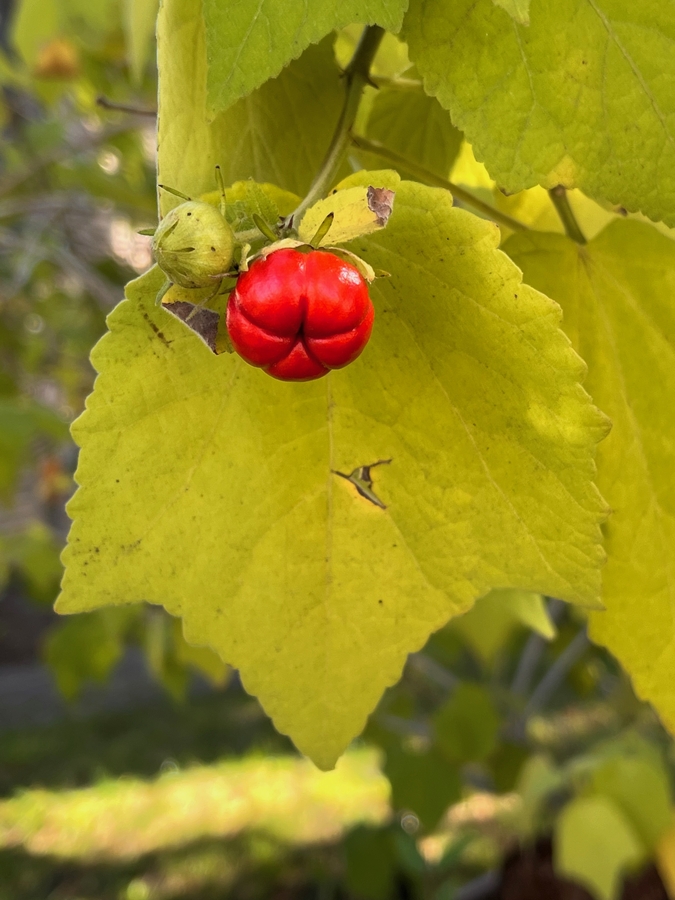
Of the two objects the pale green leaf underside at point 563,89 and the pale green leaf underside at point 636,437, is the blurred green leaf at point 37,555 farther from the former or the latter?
the pale green leaf underside at point 563,89

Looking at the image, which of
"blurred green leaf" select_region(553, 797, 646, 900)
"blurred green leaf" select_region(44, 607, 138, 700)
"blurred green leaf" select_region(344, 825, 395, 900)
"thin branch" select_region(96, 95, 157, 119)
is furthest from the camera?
"blurred green leaf" select_region(344, 825, 395, 900)

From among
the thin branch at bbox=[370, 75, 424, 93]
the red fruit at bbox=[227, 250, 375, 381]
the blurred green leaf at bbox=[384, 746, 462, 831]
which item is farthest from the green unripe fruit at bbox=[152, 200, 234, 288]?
the blurred green leaf at bbox=[384, 746, 462, 831]

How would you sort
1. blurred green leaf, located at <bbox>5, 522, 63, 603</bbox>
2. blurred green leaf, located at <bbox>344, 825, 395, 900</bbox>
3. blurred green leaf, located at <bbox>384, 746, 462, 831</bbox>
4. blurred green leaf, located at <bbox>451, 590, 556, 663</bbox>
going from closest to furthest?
blurred green leaf, located at <bbox>451, 590, 556, 663</bbox>, blurred green leaf, located at <bbox>384, 746, 462, 831</bbox>, blurred green leaf, located at <bbox>5, 522, 63, 603</bbox>, blurred green leaf, located at <bbox>344, 825, 395, 900</bbox>

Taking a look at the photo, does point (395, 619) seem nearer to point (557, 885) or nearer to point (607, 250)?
point (607, 250)

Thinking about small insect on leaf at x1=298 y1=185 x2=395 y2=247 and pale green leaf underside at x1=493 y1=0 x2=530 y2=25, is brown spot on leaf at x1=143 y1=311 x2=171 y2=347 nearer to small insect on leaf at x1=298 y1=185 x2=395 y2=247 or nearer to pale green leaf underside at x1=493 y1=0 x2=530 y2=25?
small insect on leaf at x1=298 y1=185 x2=395 y2=247

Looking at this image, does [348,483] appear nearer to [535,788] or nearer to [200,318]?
[200,318]

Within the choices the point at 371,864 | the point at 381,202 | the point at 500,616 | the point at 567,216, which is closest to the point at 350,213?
the point at 381,202
